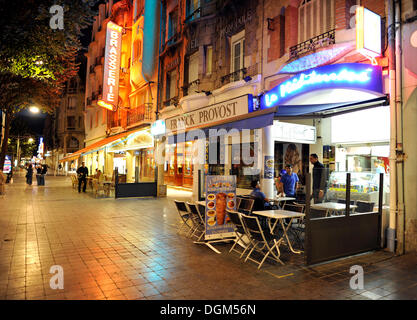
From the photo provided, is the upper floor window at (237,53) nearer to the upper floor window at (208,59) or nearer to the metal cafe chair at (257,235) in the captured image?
the upper floor window at (208,59)

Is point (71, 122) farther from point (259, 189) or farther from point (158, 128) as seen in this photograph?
point (259, 189)

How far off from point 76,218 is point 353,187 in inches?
317

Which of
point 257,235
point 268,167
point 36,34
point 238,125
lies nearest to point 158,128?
point 268,167

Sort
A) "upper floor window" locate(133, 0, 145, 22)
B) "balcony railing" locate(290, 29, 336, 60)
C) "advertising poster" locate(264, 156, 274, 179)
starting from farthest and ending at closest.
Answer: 1. "upper floor window" locate(133, 0, 145, 22)
2. "advertising poster" locate(264, 156, 274, 179)
3. "balcony railing" locate(290, 29, 336, 60)

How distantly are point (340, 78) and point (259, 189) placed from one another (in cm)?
322

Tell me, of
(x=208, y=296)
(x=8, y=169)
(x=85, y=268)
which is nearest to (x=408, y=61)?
(x=208, y=296)

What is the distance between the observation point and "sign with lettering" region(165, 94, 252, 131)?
8.72m

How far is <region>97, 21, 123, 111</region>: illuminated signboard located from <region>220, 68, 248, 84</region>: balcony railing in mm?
10869

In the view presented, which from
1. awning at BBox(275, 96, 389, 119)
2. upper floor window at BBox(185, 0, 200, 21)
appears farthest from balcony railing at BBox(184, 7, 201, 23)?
awning at BBox(275, 96, 389, 119)

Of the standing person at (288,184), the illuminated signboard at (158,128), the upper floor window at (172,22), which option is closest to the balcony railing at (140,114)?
the upper floor window at (172,22)

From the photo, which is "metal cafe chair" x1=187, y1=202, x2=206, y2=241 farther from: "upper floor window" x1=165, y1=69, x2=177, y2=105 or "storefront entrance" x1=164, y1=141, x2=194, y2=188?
"upper floor window" x1=165, y1=69, x2=177, y2=105

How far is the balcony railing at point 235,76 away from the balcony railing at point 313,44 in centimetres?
260

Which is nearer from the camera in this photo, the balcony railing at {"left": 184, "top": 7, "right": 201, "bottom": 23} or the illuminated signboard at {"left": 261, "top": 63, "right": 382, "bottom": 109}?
the illuminated signboard at {"left": 261, "top": 63, "right": 382, "bottom": 109}

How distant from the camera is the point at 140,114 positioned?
21.1 metres
